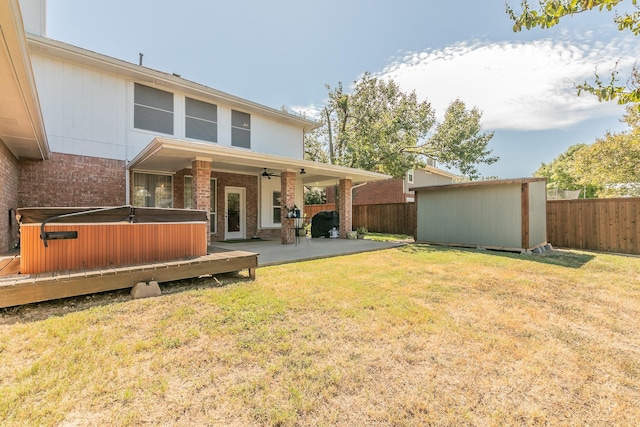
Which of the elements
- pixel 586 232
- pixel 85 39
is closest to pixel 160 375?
pixel 85 39

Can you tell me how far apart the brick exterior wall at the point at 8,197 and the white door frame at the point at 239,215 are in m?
5.31

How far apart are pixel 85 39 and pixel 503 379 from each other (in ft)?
45.4

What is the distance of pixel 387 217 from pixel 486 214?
6.35 metres

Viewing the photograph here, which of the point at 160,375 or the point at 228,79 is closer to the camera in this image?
the point at 160,375

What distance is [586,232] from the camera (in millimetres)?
9672

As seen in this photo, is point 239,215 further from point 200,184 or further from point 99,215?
point 99,215

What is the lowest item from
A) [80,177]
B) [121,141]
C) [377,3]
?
[80,177]

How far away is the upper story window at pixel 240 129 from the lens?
10.2m

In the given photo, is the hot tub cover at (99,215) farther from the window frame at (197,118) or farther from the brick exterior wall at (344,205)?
the brick exterior wall at (344,205)

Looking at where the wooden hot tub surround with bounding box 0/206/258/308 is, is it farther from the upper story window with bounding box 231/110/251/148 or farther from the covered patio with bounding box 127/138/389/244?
the upper story window with bounding box 231/110/251/148

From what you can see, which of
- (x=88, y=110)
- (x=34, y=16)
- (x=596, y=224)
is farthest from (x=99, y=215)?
(x=596, y=224)

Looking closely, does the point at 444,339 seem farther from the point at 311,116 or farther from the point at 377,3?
the point at 311,116

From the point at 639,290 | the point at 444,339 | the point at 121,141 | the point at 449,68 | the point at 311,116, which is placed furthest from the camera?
the point at 311,116

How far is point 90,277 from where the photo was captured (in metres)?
3.51
